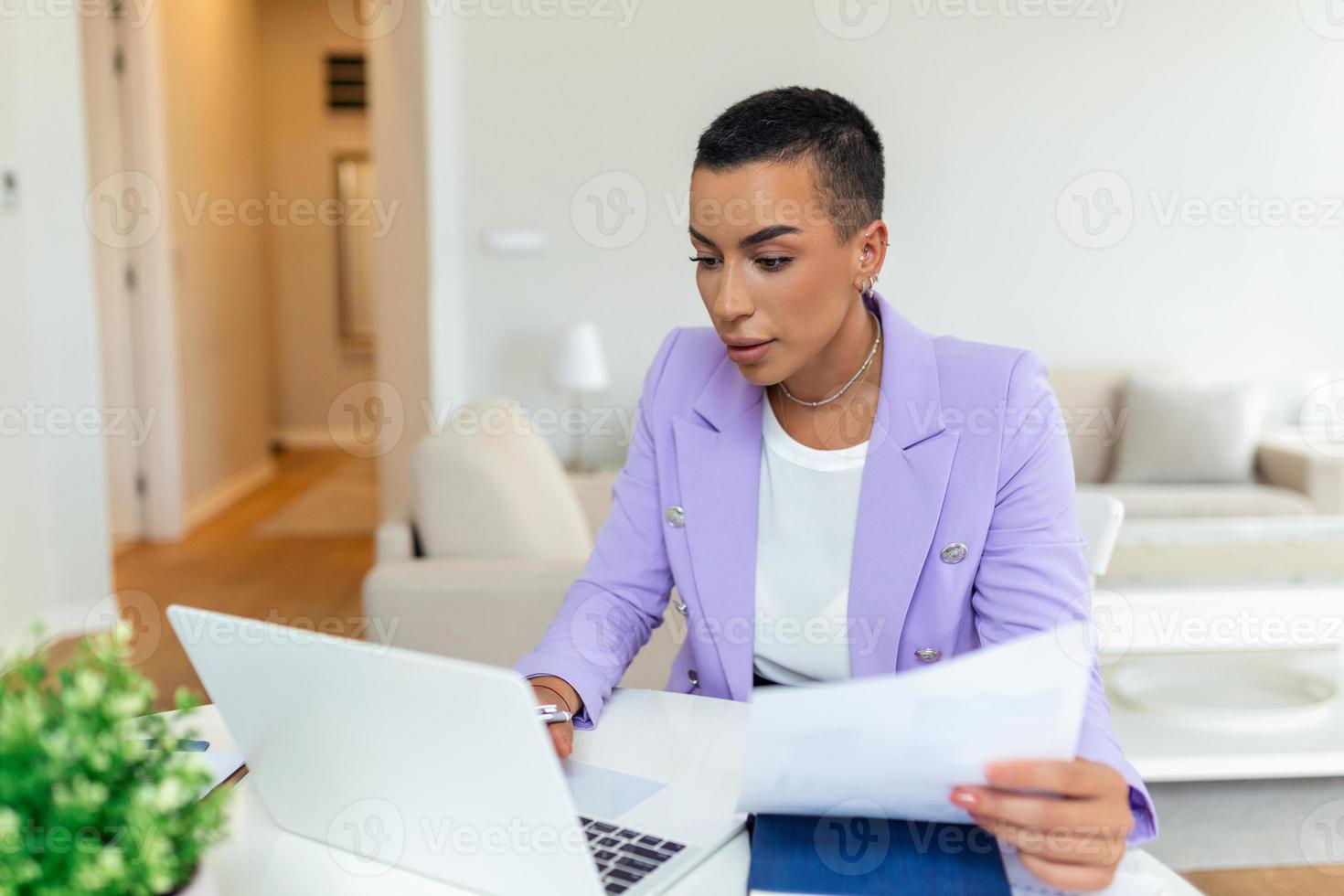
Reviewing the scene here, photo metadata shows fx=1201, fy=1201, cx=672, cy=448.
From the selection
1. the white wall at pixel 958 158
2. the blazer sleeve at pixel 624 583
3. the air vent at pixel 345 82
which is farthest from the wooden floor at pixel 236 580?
the air vent at pixel 345 82

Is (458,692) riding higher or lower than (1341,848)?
higher

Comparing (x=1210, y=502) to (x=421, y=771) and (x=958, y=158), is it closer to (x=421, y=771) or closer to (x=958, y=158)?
(x=958, y=158)

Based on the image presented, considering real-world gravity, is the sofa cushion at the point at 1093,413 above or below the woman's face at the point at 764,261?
below

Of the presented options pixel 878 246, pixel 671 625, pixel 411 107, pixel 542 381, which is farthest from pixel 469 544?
pixel 411 107

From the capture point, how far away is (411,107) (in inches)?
188

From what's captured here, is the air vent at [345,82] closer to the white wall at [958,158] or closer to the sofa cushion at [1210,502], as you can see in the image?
the white wall at [958,158]

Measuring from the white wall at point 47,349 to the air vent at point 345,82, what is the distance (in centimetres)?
425

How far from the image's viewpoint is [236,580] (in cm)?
465

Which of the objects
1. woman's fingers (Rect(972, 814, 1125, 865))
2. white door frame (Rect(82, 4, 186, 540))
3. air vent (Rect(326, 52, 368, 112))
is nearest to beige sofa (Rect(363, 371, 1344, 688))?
woman's fingers (Rect(972, 814, 1125, 865))

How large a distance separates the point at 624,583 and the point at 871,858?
1.96 ft

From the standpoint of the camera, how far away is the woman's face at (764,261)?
1243mm

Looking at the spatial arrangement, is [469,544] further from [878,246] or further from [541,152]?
[541,152]

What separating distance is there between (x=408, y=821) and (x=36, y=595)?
11.2ft

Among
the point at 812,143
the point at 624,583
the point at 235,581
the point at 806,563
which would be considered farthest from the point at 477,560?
the point at 235,581
